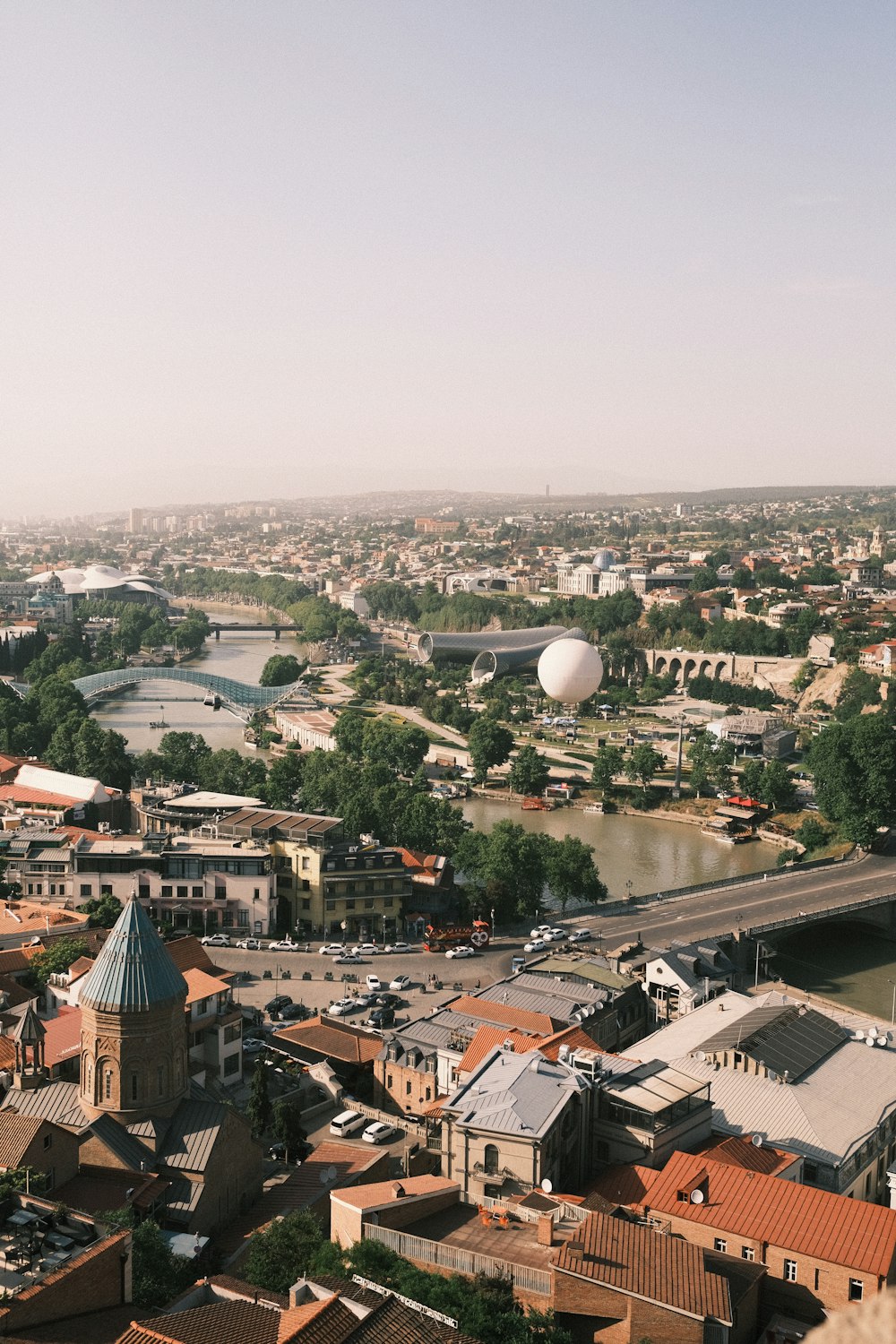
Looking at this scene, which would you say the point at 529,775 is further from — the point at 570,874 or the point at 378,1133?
the point at 378,1133

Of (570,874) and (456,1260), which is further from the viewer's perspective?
(570,874)

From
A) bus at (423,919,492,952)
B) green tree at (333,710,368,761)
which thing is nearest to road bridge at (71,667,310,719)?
green tree at (333,710,368,761)

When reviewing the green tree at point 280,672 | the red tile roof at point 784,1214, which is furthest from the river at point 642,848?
the green tree at point 280,672

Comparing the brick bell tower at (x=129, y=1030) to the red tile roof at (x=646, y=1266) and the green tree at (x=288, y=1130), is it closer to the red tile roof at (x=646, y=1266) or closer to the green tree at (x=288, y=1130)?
the green tree at (x=288, y=1130)

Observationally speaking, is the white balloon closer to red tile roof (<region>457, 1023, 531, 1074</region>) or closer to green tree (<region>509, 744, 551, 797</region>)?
green tree (<region>509, 744, 551, 797</region>)

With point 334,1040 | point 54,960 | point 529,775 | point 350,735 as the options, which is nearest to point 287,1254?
point 334,1040

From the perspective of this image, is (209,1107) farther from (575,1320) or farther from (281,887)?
(281,887)
